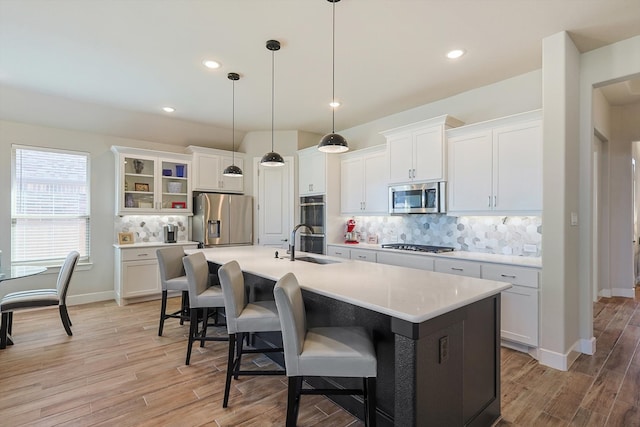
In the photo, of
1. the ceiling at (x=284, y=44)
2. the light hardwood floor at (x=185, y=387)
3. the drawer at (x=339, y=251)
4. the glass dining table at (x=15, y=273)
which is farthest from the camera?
the drawer at (x=339, y=251)

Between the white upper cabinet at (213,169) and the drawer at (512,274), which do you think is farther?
the white upper cabinet at (213,169)

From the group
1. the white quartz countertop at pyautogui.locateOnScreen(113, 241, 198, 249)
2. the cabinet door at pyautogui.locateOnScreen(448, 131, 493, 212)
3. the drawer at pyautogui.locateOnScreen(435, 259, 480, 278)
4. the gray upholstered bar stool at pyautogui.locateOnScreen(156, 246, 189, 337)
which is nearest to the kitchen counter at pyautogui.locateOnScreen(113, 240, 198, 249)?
the white quartz countertop at pyautogui.locateOnScreen(113, 241, 198, 249)

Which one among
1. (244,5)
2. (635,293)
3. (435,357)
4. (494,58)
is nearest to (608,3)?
(494,58)

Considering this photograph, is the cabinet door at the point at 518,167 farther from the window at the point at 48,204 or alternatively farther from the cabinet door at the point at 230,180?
the window at the point at 48,204

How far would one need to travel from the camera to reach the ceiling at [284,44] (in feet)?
7.92

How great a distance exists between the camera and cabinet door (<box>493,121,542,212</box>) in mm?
Result: 3133

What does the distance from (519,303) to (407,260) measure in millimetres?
1245

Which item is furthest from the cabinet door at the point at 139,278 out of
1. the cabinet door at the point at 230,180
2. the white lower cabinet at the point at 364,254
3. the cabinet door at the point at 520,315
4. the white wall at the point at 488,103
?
the cabinet door at the point at 520,315

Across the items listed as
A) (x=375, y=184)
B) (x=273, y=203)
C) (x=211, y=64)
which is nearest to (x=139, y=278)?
(x=273, y=203)

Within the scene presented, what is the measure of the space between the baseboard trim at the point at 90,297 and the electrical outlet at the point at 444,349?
5219mm

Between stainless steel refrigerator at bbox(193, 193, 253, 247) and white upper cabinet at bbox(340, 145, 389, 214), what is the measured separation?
179 centimetres

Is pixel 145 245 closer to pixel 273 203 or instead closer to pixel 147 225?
pixel 147 225

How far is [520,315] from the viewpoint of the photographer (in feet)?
9.80

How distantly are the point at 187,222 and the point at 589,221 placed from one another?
559 cm
